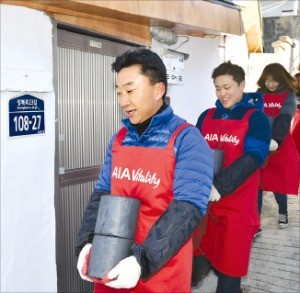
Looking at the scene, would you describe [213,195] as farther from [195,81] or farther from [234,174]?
[195,81]

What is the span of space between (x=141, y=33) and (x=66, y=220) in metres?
2.00

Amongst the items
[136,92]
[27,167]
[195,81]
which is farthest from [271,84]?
[136,92]

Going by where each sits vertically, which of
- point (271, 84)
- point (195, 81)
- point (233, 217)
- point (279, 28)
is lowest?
point (233, 217)

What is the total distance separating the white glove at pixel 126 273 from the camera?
64.4 inches

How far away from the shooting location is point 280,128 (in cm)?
456

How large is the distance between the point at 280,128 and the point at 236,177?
2.03 metres

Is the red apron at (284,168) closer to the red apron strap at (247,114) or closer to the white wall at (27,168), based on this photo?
the red apron strap at (247,114)

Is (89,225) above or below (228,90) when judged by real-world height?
below

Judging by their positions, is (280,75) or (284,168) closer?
(280,75)

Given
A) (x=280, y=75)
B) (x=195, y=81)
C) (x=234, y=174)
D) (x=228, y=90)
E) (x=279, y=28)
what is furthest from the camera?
(x=279, y=28)

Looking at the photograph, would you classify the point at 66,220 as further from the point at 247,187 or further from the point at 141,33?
the point at 141,33

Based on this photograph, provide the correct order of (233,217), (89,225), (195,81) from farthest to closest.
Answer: (195,81), (233,217), (89,225)

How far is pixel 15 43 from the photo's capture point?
9.43 ft

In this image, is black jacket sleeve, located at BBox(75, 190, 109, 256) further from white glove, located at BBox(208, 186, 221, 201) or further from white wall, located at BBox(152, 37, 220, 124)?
white wall, located at BBox(152, 37, 220, 124)
